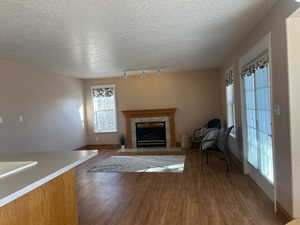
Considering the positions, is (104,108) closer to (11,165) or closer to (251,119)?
(251,119)

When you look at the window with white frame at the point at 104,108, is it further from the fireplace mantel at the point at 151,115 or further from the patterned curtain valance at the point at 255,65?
the patterned curtain valance at the point at 255,65

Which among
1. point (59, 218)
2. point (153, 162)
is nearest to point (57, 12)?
point (59, 218)

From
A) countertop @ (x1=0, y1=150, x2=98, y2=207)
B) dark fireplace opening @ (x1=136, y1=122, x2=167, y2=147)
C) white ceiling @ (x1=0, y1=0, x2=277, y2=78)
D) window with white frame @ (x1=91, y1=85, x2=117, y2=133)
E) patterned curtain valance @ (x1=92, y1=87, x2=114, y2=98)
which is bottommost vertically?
dark fireplace opening @ (x1=136, y1=122, x2=167, y2=147)

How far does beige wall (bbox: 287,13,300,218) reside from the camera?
229 cm

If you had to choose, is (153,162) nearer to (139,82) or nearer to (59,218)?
(139,82)

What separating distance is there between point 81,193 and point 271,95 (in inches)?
116

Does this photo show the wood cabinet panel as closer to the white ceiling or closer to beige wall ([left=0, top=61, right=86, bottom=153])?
the white ceiling

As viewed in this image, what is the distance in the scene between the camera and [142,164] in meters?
5.23

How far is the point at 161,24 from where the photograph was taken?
3.03m

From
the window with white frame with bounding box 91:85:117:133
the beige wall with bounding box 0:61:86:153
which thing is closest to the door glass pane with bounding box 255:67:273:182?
the beige wall with bounding box 0:61:86:153

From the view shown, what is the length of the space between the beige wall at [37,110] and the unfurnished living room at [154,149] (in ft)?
0.09

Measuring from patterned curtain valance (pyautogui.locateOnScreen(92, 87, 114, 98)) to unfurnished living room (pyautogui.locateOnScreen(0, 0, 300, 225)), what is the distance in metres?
1.05

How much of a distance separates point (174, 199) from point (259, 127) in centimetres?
159

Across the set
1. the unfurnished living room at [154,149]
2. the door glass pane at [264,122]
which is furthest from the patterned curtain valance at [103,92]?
the door glass pane at [264,122]
